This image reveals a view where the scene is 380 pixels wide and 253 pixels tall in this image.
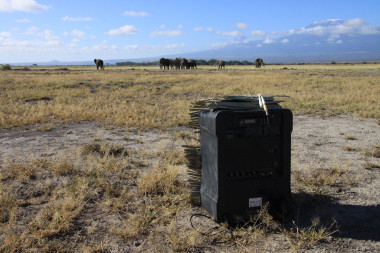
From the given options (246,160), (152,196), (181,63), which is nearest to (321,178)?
(246,160)

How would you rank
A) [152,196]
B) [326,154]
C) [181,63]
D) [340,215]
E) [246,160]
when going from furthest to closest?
[181,63] → [326,154] → [152,196] → [340,215] → [246,160]

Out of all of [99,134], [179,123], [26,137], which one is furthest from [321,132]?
[26,137]

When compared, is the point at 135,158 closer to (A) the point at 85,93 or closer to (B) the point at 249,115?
(B) the point at 249,115

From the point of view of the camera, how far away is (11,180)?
17.4 ft

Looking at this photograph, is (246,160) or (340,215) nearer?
(246,160)

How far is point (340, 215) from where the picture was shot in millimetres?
4117

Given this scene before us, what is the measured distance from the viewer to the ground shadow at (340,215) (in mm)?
3727

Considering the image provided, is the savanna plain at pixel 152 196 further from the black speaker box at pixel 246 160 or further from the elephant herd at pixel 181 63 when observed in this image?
the elephant herd at pixel 181 63

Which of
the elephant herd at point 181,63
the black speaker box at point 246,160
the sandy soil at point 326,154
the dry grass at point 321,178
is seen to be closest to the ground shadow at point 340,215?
the sandy soil at point 326,154

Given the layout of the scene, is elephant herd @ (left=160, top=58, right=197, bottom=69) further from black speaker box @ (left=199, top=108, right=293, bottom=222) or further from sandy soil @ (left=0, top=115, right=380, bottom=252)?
black speaker box @ (left=199, top=108, right=293, bottom=222)

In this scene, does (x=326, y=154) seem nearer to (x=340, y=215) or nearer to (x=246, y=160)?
(x=340, y=215)

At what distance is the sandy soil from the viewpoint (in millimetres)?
3823

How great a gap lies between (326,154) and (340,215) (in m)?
2.87

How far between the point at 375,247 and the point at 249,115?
184cm
